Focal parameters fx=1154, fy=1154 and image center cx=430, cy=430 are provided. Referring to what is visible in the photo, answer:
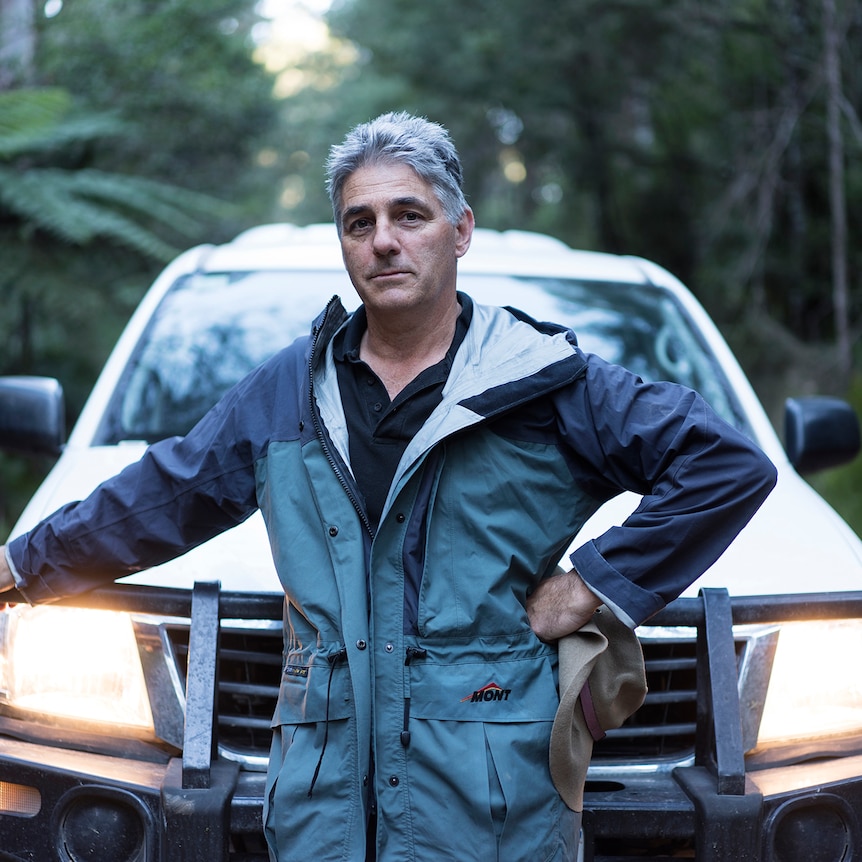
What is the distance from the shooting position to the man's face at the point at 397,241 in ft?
7.57

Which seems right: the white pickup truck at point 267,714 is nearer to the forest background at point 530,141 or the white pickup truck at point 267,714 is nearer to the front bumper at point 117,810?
the front bumper at point 117,810

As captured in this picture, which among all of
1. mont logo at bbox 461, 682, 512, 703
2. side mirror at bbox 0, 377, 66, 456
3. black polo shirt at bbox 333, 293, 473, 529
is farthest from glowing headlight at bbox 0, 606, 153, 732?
side mirror at bbox 0, 377, 66, 456

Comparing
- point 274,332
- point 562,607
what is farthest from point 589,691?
point 274,332

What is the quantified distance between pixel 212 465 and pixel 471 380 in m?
0.59

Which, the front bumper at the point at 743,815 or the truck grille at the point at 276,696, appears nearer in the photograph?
the front bumper at the point at 743,815

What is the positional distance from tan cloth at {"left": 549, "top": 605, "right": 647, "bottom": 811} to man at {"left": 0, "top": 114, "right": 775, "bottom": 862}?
0.11ft

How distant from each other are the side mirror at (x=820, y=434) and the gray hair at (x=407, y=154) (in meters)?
1.62

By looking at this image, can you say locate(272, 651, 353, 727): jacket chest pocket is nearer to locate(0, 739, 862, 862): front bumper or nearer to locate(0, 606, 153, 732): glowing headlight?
locate(0, 739, 862, 862): front bumper

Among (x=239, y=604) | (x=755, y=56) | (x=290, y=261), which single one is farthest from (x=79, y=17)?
(x=239, y=604)

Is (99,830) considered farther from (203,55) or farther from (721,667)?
(203,55)

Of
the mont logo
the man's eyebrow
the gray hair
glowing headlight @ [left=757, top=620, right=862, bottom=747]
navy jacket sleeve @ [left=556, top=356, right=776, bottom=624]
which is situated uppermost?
the gray hair

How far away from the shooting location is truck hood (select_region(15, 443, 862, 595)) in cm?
261

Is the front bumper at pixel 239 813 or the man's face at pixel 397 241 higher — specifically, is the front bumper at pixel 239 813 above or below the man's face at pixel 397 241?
below

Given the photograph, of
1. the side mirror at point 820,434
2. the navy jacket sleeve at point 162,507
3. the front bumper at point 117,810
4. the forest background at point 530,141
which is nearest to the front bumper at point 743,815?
the front bumper at point 117,810
